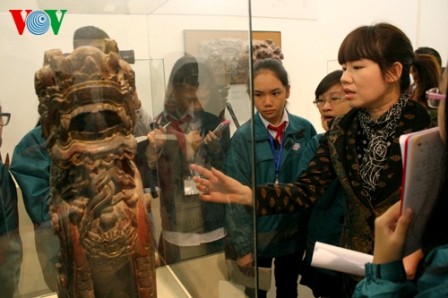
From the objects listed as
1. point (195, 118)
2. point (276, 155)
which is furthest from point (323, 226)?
point (195, 118)

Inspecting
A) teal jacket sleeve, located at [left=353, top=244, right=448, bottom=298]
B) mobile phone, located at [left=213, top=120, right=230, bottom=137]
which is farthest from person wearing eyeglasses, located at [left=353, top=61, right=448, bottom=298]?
mobile phone, located at [left=213, top=120, right=230, bottom=137]

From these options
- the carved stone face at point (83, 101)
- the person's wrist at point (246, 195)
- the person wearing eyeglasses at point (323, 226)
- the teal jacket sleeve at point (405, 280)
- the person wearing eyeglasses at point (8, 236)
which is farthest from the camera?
the person wearing eyeglasses at point (323, 226)

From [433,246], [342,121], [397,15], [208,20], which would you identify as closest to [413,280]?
[433,246]

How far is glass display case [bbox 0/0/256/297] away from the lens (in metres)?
0.79

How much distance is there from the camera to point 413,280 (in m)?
0.75

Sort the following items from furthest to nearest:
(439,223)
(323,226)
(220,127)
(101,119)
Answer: (323,226) → (220,127) → (101,119) → (439,223)

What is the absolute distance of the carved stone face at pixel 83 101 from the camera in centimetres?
77

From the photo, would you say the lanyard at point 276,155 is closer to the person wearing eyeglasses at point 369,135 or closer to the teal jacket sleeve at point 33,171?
the person wearing eyeglasses at point 369,135

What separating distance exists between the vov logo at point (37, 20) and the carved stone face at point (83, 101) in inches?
3.5

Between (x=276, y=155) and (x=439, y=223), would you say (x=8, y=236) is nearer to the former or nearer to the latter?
(x=276, y=155)

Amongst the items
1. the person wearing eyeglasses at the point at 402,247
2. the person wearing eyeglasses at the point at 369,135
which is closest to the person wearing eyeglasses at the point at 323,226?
the person wearing eyeglasses at the point at 369,135

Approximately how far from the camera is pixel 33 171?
34.6 inches

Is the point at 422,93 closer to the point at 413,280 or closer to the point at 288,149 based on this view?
the point at 288,149

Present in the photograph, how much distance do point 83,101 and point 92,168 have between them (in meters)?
0.14
